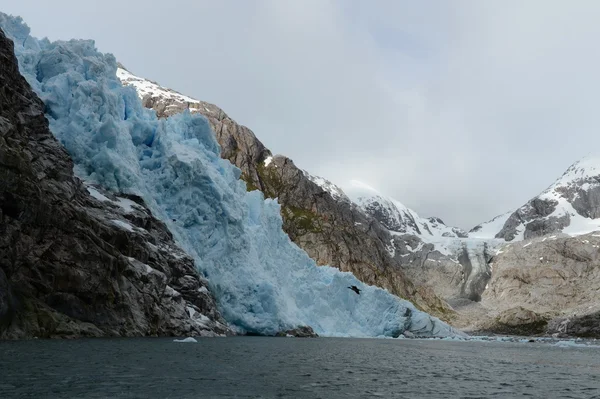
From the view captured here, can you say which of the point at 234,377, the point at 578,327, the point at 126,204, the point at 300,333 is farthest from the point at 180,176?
the point at 578,327

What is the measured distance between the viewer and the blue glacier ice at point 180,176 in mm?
59875

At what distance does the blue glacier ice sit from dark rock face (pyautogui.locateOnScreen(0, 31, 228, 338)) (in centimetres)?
459

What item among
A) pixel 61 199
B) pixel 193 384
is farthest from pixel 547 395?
pixel 61 199

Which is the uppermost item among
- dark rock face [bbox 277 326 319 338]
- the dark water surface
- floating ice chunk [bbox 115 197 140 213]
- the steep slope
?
the steep slope

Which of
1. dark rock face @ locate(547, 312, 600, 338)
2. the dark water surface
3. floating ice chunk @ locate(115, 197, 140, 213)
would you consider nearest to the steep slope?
dark rock face @ locate(547, 312, 600, 338)

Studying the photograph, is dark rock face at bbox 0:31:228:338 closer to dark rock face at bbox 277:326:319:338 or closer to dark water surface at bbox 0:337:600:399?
dark water surface at bbox 0:337:600:399

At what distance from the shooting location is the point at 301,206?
603 feet

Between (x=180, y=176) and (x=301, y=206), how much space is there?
383 ft

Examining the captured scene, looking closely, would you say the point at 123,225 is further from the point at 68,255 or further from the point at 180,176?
the point at 180,176

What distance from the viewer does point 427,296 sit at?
198250mm

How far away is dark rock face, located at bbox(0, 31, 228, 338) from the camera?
37812 mm

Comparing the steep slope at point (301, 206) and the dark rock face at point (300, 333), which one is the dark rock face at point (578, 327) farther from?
the dark rock face at point (300, 333)

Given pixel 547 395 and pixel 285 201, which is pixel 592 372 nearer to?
pixel 547 395

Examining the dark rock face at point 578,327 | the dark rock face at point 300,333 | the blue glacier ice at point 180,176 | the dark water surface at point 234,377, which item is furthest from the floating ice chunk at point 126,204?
the dark rock face at point 578,327
